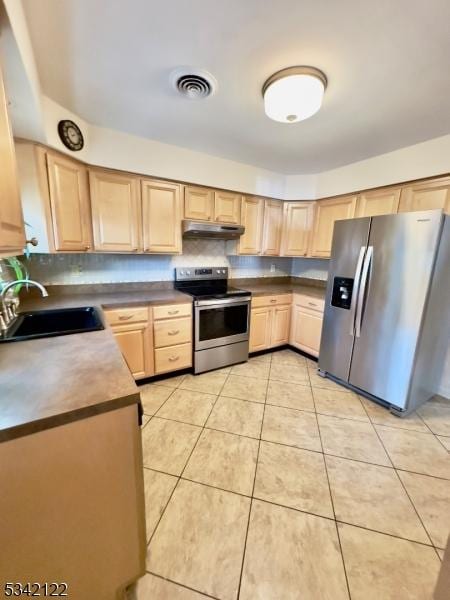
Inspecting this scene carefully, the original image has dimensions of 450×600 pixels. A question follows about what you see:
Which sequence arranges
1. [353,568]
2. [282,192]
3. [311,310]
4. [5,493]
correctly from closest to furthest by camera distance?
1. [5,493]
2. [353,568]
3. [311,310]
4. [282,192]

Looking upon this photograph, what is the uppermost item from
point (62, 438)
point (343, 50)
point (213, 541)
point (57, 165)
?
point (343, 50)

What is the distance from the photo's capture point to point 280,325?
10.9 ft

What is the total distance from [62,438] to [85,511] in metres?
0.29

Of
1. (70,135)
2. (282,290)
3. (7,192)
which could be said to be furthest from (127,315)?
(282,290)

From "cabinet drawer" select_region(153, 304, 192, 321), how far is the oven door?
106 millimetres

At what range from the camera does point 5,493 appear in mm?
668

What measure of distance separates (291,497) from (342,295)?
182 centimetres

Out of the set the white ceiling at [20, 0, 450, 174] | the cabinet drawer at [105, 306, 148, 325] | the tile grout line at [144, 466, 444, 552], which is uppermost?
the white ceiling at [20, 0, 450, 174]

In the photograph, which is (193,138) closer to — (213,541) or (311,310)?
(311,310)

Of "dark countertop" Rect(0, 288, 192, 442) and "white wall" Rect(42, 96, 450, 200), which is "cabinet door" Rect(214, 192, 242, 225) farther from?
"dark countertop" Rect(0, 288, 192, 442)

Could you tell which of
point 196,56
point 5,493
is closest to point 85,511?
point 5,493

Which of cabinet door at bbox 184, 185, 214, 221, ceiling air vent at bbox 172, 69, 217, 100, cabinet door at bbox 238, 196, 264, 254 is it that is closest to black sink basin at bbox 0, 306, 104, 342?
cabinet door at bbox 184, 185, 214, 221

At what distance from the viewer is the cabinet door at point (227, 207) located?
2.84 metres

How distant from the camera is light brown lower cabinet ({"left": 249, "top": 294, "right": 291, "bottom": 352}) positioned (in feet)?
10.2
